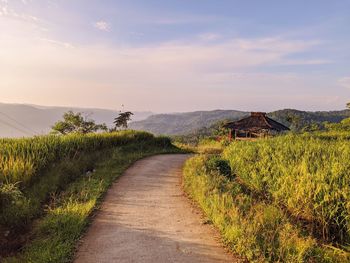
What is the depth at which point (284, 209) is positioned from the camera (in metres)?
9.20

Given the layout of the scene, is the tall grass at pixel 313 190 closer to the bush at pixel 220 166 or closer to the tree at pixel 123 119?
the bush at pixel 220 166

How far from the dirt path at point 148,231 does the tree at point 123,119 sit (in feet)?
72.4

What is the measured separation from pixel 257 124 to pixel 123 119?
44.0 feet

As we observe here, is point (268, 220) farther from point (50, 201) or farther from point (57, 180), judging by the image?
point (57, 180)

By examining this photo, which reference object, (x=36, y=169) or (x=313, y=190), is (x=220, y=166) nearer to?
(x=313, y=190)

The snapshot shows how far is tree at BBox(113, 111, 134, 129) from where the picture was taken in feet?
110

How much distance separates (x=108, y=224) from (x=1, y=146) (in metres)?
6.55

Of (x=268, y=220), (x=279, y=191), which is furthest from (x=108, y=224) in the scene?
(x=279, y=191)

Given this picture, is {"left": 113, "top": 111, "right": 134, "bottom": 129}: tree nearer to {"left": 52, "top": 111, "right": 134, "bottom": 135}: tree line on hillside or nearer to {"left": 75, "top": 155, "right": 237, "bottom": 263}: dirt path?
{"left": 52, "top": 111, "right": 134, "bottom": 135}: tree line on hillside

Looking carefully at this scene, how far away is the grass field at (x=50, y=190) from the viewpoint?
6898 millimetres

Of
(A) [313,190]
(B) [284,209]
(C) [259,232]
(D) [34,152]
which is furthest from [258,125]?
(C) [259,232]

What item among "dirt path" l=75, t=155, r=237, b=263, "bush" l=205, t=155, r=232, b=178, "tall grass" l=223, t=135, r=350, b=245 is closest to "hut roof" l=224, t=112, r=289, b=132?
"bush" l=205, t=155, r=232, b=178

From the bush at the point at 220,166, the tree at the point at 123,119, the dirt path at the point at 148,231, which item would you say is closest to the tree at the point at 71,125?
the tree at the point at 123,119

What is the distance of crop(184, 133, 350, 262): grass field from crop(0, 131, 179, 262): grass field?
3.14 m
